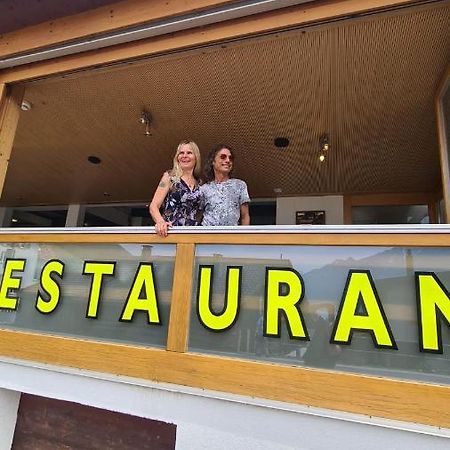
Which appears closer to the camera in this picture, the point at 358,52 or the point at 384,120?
the point at 358,52

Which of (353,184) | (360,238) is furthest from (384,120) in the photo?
(360,238)

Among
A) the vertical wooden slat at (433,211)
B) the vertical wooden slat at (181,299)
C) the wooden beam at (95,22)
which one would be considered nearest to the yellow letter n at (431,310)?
the vertical wooden slat at (181,299)

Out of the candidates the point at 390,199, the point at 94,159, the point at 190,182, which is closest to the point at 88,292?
the point at 190,182

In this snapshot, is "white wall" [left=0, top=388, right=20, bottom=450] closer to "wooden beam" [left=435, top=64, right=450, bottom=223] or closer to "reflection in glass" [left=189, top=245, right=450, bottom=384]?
"reflection in glass" [left=189, top=245, right=450, bottom=384]

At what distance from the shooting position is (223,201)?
2408 millimetres

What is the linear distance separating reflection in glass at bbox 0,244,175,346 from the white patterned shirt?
0.39 m

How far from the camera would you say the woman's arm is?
7.04ft

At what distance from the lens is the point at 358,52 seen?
8.61ft

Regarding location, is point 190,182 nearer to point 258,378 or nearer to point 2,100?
point 258,378

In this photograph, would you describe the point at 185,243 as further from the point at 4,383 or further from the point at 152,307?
the point at 4,383

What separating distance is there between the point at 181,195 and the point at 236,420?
1.36m

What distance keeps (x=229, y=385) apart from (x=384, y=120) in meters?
2.95

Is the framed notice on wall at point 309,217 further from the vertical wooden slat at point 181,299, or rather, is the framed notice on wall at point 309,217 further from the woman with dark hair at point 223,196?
the vertical wooden slat at point 181,299

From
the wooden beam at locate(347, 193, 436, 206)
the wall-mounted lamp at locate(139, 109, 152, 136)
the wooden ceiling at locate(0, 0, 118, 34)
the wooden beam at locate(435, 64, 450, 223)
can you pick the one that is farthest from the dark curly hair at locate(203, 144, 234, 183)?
the wooden beam at locate(347, 193, 436, 206)
